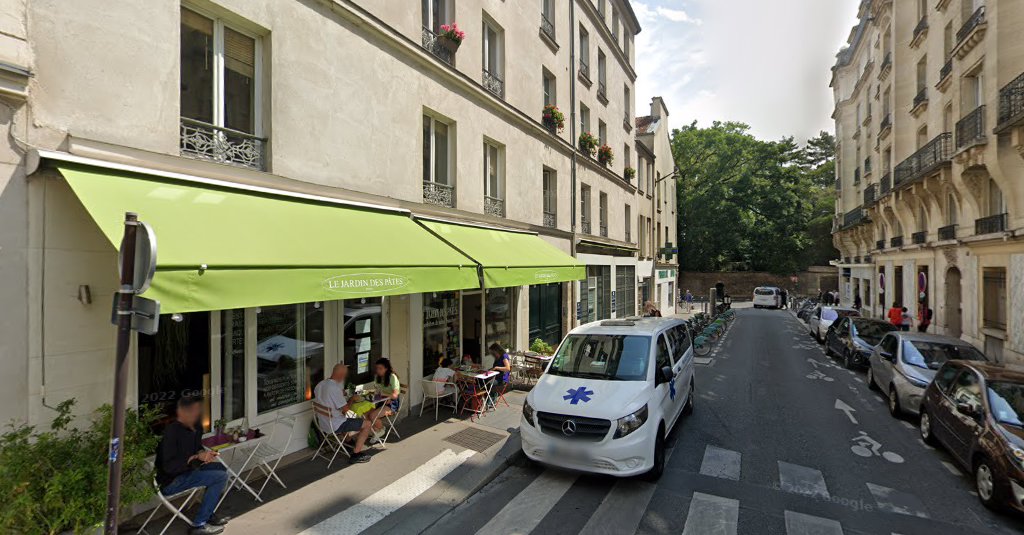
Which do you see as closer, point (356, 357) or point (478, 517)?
point (478, 517)

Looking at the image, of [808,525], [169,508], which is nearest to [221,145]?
[169,508]

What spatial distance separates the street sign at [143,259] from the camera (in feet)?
8.80

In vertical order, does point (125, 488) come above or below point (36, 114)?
below

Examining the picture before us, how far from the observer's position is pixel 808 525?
4805mm

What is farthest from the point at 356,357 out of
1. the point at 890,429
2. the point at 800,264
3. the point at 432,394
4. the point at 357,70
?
the point at 800,264

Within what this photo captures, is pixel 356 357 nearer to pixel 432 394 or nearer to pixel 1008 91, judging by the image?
pixel 432 394

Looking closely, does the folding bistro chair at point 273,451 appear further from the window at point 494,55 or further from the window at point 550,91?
the window at point 550,91

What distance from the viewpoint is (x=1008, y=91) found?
11.2 metres

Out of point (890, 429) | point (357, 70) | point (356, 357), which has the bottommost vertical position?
point (890, 429)

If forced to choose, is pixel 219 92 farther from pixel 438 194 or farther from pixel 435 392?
pixel 435 392

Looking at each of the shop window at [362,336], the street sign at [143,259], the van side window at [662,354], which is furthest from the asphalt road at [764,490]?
the street sign at [143,259]

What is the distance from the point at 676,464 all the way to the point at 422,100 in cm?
762

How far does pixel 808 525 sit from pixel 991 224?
13.7 m

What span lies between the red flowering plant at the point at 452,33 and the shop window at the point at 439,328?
5.32m
